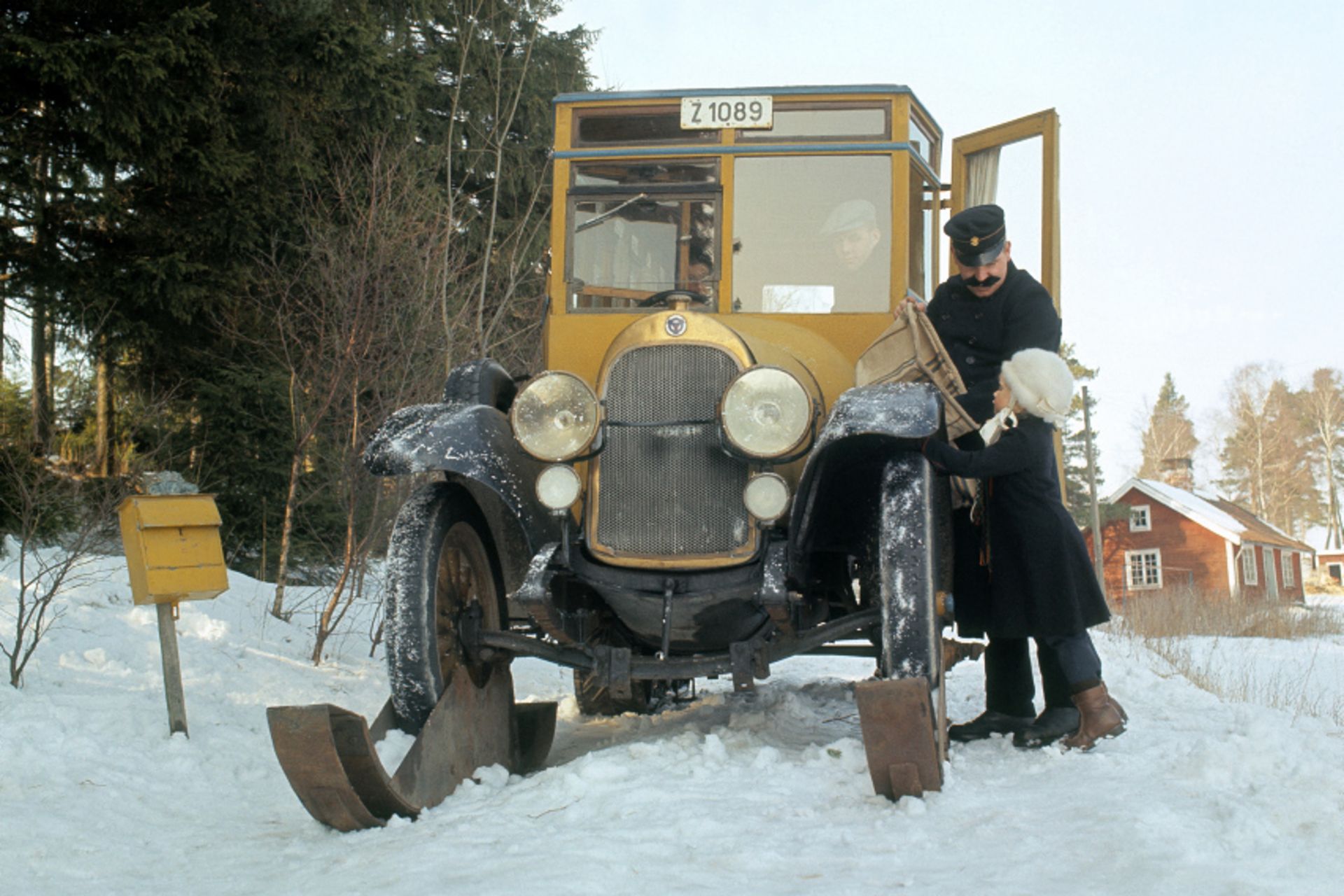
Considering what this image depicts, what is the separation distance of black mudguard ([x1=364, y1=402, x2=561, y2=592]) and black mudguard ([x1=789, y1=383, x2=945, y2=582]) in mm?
932

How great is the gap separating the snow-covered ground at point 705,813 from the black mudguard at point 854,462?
797 mm

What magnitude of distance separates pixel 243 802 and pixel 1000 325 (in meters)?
3.61

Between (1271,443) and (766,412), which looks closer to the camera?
(766,412)

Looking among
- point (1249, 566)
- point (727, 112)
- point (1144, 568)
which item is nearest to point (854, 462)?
point (727, 112)

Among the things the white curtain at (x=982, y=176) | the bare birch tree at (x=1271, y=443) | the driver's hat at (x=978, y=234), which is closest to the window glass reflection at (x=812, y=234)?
the white curtain at (x=982, y=176)

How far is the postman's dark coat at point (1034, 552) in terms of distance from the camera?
4660 mm

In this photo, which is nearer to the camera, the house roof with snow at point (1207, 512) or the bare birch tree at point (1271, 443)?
the house roof with snow at point (1207, 512)

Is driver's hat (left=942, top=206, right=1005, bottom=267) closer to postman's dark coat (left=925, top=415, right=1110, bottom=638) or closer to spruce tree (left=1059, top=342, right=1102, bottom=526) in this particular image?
postman's dark coat (left=925, top=415, right=1110, bottom=638)

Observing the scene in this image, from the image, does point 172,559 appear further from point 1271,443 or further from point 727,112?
point 1271,443

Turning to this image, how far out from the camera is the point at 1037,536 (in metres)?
4.77

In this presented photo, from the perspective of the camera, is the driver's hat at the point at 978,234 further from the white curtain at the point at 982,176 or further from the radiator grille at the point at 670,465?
the radiator grille at the point at 670,465

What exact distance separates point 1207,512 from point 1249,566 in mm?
3255

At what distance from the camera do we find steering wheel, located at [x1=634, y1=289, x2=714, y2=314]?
5.68 metres

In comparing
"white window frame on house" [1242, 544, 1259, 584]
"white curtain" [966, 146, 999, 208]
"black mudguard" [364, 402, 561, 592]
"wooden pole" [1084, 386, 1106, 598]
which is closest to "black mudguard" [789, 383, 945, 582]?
"black mudguard" [364, 402, 561, 592]
